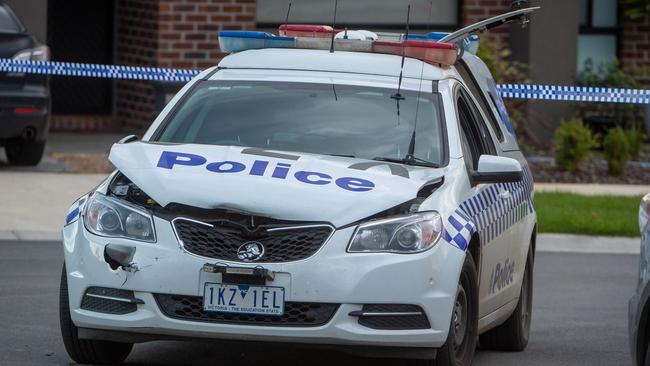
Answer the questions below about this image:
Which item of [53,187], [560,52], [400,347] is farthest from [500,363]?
[560,52]

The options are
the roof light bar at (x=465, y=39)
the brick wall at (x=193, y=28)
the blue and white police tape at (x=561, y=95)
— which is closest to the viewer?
the roof light bar at (x=465, y=39)

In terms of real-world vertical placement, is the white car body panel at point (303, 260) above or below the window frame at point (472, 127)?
below

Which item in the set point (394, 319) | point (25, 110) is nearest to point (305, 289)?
point (394, 319)

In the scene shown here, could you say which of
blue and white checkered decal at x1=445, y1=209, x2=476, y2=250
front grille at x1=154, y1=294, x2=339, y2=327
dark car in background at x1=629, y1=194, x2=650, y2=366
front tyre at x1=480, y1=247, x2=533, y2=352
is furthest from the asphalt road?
dark car in background at x1=629, y1=194, x2=650, y2=366

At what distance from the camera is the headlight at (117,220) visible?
6.83 meters

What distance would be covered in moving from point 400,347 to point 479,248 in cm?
86

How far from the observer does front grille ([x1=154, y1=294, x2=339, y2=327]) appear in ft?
22.0

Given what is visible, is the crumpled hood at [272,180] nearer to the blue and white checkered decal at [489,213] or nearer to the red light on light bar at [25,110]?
the blue and white checkered decal at [489,213]

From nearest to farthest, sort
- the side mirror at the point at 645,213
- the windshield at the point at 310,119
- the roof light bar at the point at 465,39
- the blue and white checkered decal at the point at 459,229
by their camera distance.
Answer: the side mirror at the point at 645,213 → the blue and white checkered decal at the point at 459,229 → the windshield at the point at 310,119 → the roof light bar at the point at 465,39

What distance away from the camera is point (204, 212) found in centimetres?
679

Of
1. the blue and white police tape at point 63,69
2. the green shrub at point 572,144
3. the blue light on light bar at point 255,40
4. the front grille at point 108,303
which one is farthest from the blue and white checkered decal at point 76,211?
the green shrub at point 572,144

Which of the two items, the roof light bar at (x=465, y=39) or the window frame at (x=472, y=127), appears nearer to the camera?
the window frame at (x=472, y=127)

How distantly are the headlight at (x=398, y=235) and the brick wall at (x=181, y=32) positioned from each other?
40.9 feet

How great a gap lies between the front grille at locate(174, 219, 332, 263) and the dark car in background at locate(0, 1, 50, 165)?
867cm
